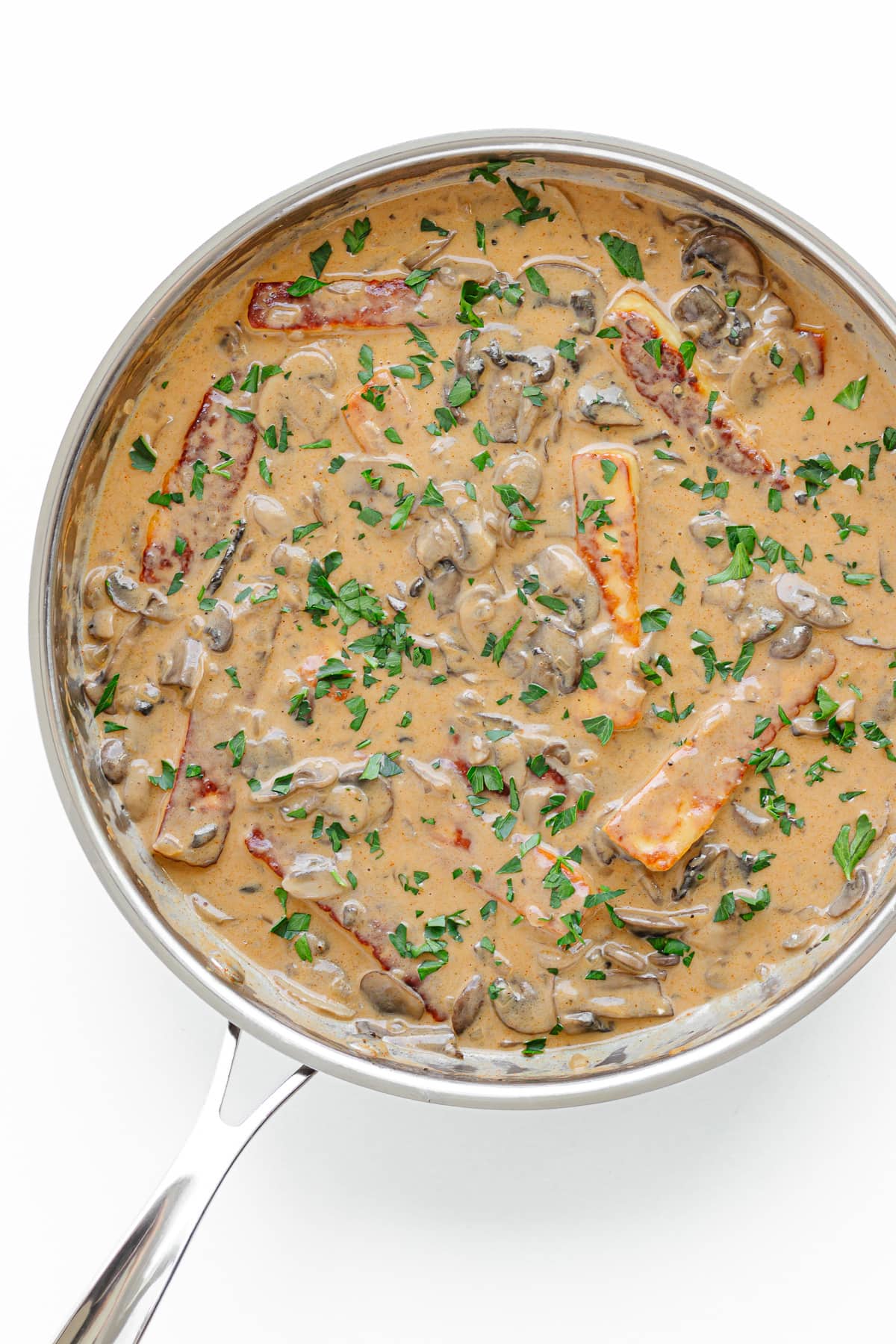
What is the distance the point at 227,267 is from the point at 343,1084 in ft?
7.82

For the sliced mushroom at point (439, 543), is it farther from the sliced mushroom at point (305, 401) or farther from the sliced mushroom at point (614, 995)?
the sliced mushroom at point (614, 995)

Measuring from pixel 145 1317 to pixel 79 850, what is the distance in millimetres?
1306

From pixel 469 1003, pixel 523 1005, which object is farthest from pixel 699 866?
pixel 469 1003

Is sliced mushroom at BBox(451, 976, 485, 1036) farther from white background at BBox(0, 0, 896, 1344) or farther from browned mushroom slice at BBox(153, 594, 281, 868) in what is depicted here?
browned mushroom slice at BBox(153, 594, 281, 868)

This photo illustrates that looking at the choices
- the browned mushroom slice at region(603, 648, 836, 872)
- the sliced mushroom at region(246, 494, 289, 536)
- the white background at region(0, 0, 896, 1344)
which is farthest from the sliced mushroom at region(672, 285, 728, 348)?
the sliced mushroom at region(246, 494, 289, 536)

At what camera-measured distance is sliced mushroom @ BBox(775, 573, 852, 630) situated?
305 cm

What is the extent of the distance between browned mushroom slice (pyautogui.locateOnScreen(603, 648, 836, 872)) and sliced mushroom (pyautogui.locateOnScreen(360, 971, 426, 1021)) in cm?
73

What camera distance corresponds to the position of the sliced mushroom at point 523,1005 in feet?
10.3

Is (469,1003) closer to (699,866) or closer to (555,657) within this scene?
(699,866)

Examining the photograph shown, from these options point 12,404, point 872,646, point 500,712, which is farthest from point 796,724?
point 12,404

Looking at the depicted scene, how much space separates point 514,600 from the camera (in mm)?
3072

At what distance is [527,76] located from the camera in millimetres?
3309

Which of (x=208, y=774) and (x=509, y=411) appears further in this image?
(x=208, y=774)

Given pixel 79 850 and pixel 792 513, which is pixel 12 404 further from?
pixel 792 513
